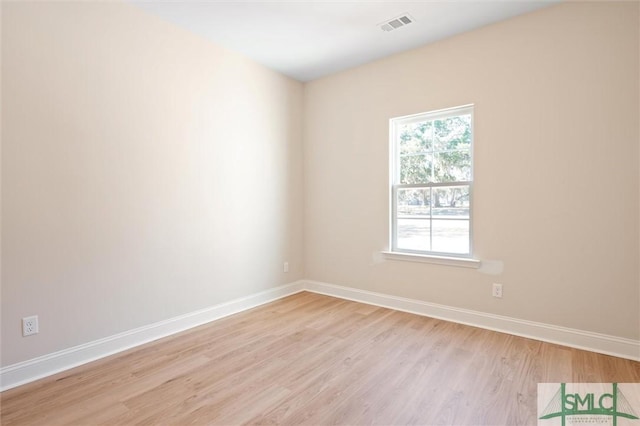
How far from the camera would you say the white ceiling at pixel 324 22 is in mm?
2707

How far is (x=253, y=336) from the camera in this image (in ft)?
9.57

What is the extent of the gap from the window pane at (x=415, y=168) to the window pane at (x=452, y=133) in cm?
18

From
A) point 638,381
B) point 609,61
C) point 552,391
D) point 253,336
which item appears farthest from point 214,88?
point 638,381

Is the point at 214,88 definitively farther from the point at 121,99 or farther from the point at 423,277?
the point at 423,277

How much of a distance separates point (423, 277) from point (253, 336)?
1.83 meters

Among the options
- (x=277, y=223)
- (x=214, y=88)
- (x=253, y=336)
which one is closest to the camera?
(x=253, y=336)

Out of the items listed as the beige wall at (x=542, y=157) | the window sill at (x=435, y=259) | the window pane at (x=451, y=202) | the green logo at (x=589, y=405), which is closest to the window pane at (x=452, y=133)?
the beige wall at (x=542, y=157)

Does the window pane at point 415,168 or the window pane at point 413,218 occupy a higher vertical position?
the window pane at point 415,168

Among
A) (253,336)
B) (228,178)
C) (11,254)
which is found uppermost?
(228,178)

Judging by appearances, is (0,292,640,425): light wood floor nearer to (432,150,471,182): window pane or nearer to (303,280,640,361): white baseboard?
(303,280,640,361): white baseboard

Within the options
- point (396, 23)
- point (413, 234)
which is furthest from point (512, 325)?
point (396, 23)

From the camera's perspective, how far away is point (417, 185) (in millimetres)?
3555

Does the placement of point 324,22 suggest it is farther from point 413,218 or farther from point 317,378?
point 317,378

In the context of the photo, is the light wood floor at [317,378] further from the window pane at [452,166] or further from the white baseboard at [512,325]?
the window pane at [452,166]
